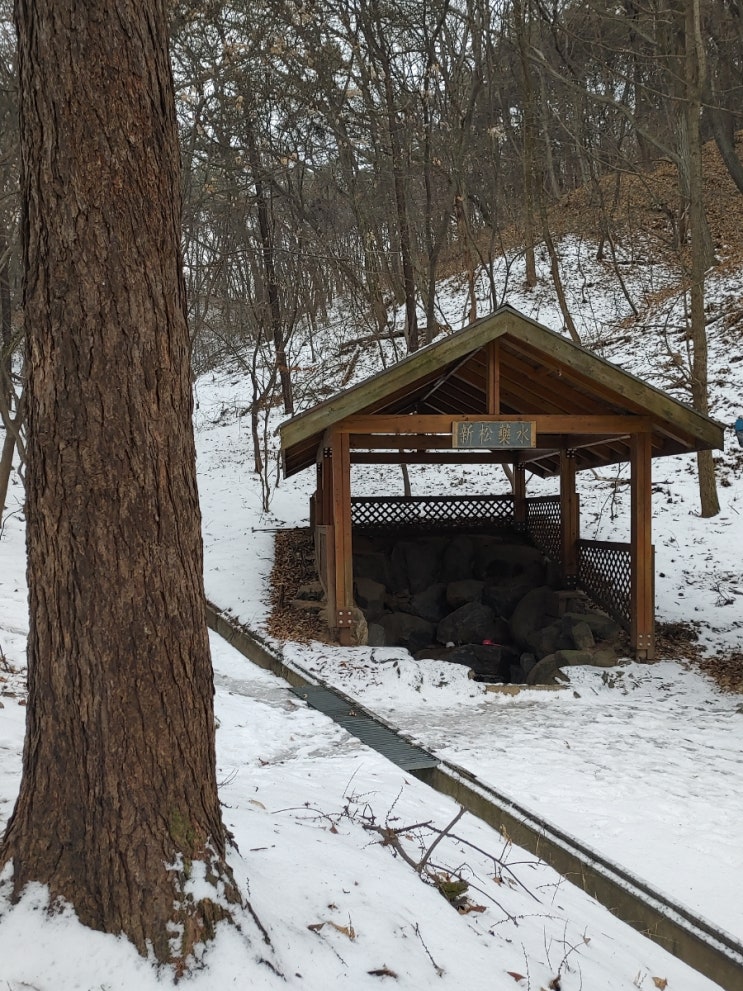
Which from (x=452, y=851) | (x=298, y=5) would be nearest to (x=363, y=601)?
(x=452, y=851)

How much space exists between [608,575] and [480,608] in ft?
5.59

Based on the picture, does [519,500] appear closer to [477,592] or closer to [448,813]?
[477,592]

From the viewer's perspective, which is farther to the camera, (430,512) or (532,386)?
(430,512)

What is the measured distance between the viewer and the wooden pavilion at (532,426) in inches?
→ 343

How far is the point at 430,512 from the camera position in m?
13.6

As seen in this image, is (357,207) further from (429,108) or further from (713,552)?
(713,552)

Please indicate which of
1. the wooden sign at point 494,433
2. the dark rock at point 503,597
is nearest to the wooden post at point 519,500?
the dark rock at point 503,597

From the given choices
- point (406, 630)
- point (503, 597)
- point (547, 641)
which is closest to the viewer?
point (547, 641)

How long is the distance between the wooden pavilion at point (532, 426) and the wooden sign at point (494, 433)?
A: 0.01 m

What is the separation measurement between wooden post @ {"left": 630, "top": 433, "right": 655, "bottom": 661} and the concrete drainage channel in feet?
13.3

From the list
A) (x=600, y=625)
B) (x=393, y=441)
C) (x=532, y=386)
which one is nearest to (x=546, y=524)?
(x=532, y=386)

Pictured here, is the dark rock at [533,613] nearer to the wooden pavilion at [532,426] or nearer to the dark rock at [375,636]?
the wooden pavilion at [532,426]

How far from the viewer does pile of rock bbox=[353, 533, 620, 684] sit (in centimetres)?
934

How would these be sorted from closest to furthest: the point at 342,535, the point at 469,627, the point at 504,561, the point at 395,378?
the point at 395,378 < the point at 342,535 < the point at 469,627 < the point at 504,561
